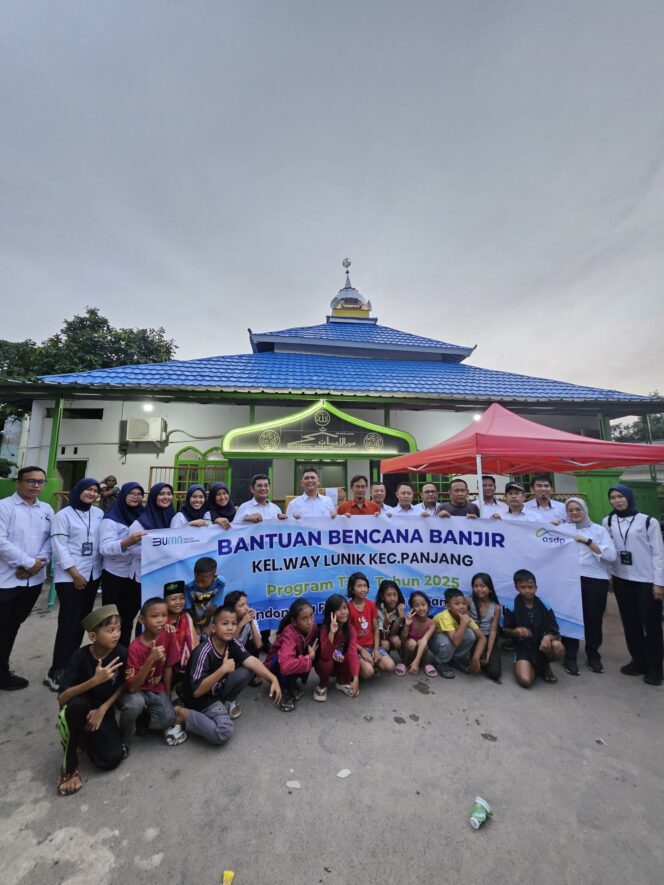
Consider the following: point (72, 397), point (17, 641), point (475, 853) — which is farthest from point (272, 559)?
point (72, 397)

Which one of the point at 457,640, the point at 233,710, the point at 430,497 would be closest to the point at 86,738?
the point at 233,710

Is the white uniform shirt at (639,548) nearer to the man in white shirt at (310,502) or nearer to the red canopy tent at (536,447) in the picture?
the red canopy tent at (536,447)

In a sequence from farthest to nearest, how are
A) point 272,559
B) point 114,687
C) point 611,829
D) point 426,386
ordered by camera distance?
point 426,386 → point 272,559 → point 114,687 → point 611,829

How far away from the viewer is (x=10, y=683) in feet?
10.6

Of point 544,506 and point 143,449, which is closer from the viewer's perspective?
point 544,506

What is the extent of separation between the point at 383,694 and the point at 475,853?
4.60ft

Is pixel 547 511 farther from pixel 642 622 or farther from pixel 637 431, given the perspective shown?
pixel 637 431

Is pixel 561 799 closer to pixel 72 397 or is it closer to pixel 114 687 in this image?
pixel 114 687

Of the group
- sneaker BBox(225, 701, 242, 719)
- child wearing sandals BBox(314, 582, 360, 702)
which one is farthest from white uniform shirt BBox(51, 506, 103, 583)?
child wearing sandals BBox(314, 582, 360, 702)

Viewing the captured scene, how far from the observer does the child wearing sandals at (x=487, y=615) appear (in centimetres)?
342

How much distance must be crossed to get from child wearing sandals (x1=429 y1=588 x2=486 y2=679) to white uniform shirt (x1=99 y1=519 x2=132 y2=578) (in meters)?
3.01

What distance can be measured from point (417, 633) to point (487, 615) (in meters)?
0.71

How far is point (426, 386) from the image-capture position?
29.9 feet

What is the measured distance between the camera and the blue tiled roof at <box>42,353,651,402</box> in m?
7.80
